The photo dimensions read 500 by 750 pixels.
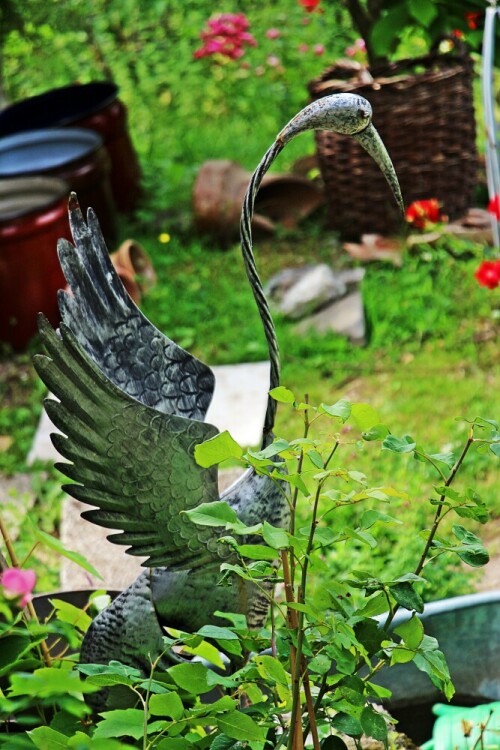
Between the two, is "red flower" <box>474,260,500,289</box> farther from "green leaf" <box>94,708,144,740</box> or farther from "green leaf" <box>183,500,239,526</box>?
"green leaf" <box>94,708,144,740</box>

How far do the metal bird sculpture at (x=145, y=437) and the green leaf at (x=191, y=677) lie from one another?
29 cm

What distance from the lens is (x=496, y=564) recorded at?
277 centimetres

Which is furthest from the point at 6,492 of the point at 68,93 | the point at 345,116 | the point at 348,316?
the point at 68,93

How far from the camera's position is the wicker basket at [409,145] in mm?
4465

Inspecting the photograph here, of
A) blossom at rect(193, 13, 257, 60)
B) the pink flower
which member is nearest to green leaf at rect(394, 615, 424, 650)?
blossom at rect(193, 13, 257, 60)

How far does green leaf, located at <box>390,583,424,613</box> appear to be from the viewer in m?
1.16

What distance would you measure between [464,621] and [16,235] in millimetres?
3003

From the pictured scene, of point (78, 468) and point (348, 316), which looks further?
point (348, 316)

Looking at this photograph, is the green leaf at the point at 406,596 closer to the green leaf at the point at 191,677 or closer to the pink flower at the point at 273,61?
the green leaf at the point at 191,677

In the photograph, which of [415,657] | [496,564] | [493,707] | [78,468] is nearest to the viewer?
[415,657]

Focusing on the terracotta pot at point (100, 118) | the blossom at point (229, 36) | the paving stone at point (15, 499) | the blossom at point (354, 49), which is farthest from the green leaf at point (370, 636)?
the blossom at point (229, 36)

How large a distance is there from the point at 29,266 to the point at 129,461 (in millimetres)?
2966

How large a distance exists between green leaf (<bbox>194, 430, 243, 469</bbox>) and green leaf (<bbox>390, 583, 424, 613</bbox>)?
0.76 ft

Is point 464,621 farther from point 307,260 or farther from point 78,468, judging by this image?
point 307,260
